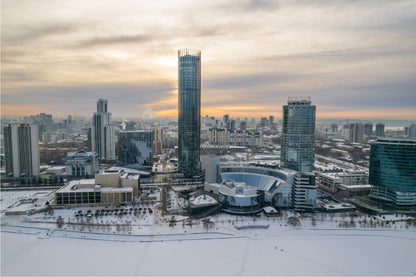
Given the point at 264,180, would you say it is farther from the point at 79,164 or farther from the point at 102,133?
the point at 102,133

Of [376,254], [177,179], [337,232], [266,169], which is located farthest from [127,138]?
[376,254]

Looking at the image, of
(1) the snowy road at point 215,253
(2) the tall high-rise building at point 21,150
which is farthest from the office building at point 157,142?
(1) the snowy road at point 215,253

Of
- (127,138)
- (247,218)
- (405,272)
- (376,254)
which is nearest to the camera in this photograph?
(405,272)

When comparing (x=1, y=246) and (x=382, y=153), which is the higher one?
(x=382, y=153)

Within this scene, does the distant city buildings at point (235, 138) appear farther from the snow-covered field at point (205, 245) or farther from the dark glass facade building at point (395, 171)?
the snow-covered field at point (205, 245)

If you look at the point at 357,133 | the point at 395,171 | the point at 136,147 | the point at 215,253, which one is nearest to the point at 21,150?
the point at 136,147

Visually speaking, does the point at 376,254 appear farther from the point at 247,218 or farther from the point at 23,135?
the point at 23,135

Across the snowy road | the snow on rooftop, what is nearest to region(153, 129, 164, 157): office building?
the snow on rooftop
